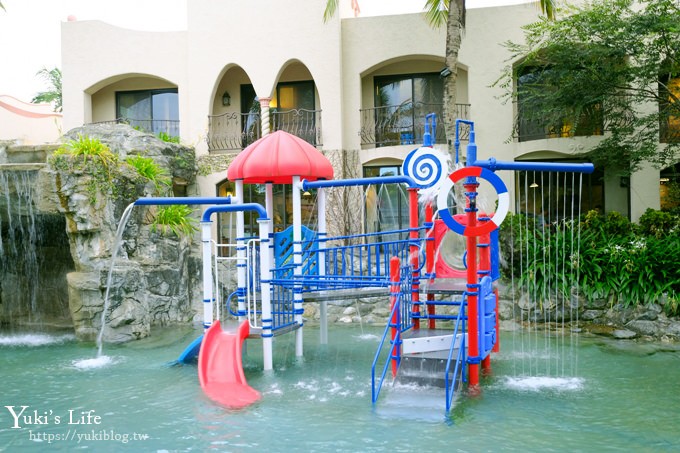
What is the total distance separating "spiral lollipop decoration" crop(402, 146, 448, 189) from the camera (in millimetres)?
8250

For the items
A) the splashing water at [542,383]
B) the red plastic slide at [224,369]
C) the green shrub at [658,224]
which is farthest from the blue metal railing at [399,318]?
the green shrub at [658,224]

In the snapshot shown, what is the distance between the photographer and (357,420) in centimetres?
644

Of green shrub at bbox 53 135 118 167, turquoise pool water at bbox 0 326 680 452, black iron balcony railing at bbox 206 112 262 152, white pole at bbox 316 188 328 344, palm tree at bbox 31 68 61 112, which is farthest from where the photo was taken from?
palm tree at bbox 31 68 61 112

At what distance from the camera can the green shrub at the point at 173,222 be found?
12.8 meters

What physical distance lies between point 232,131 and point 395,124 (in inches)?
195

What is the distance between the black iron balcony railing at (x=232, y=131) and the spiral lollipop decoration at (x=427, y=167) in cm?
1088

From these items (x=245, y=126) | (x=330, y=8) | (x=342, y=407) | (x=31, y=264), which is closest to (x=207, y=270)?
(x=342, y=407)

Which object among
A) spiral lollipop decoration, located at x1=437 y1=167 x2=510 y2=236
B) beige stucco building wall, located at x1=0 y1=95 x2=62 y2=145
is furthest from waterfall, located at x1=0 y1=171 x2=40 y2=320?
beige stucco building wall, located at x1=0 y1=95 x2=62 y2=145

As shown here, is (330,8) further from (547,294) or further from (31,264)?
(31,264)

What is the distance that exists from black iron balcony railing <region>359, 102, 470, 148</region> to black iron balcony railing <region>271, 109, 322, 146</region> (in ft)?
4.35

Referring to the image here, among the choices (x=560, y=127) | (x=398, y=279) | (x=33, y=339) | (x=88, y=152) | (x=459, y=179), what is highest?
(x=560, y=127)

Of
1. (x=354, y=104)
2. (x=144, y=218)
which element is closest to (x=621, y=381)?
(x=144, y=218)

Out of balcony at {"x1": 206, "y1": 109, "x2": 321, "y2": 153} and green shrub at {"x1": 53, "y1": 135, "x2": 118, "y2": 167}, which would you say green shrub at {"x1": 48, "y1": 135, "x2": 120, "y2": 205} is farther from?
balcony at {"x1": 206, "y1": 109, "x2": 321, "y2": 153}

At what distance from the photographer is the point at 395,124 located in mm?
18016
